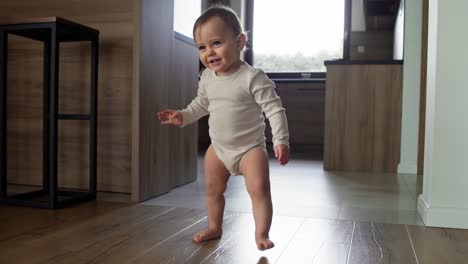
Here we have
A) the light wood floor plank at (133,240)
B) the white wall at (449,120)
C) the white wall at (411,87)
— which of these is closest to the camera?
the light wood floor plank at (133,240)

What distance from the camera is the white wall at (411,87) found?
3248 mm

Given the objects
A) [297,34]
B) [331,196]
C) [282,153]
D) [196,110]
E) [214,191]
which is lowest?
[331,196]

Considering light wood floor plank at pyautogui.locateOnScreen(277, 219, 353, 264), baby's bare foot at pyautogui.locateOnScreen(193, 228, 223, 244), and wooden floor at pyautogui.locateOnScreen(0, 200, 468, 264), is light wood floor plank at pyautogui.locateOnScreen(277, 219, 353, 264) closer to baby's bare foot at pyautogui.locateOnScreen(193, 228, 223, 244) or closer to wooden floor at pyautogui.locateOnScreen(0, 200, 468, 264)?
wooden floor at pyautogui.locateOnScreen(0, 200, 468, 264)

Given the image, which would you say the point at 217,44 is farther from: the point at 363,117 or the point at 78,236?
the point at 363,117

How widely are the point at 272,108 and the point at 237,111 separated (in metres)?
0.10

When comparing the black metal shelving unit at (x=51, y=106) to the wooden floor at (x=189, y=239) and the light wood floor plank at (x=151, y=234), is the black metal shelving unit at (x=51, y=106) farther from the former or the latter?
the light wood floor plank at (x=151, y=234)

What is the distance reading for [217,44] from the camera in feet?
4.19

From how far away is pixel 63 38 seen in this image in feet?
6.59

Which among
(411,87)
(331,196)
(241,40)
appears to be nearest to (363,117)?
(411,87)

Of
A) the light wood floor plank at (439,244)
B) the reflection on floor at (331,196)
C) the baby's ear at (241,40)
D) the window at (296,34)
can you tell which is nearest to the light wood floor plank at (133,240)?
the reflection on floor at (331,196)

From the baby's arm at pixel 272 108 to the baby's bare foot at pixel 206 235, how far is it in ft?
1.10

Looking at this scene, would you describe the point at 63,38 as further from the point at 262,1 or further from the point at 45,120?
the point at 262,1

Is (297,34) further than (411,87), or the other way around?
(297,34)

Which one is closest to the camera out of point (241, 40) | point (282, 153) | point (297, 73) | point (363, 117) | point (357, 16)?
point (282, 153)
